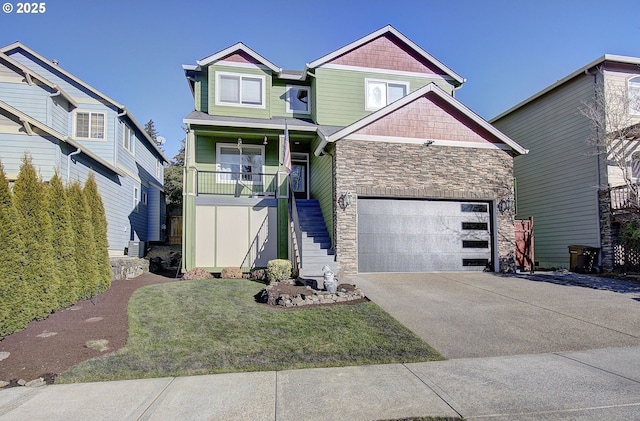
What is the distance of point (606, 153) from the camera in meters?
12.9

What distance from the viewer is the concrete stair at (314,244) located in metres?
10.4

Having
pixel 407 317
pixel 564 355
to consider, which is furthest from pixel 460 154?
pixel 564 355

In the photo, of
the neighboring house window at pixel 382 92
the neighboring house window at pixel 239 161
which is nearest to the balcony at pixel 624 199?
the neighboring house window at pixel 382 92

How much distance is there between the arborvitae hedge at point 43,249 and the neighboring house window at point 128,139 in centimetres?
887

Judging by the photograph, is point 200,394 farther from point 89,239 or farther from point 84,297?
point 89,239

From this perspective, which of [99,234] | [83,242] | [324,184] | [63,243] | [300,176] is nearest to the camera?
[63,243]

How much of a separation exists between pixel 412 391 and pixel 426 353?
130cm

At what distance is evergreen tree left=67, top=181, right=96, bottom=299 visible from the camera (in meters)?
8.49

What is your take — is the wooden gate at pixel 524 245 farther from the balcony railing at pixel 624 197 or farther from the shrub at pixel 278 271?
the shrub at pixel 278 271

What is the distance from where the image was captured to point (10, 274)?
20.0 ft

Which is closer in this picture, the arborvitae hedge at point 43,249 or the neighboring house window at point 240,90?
the arborvitae hedge at point 43,249

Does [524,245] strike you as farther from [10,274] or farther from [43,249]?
[10,274]

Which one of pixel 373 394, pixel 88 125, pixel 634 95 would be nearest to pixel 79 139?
pixel 88 125

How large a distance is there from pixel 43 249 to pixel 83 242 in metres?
1.70
